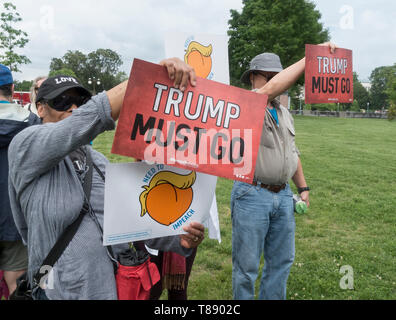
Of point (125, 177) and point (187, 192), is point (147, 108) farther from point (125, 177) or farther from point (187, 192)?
point (187, 192)

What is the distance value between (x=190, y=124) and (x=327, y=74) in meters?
1.26

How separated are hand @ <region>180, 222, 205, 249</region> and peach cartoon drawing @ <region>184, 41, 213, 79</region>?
1.22 metres

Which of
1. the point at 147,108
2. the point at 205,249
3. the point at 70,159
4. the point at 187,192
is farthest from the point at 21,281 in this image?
the point at 205,249

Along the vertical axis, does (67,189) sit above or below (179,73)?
below

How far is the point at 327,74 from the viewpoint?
2.21m

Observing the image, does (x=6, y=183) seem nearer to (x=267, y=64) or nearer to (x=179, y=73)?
(x=179, y=73)

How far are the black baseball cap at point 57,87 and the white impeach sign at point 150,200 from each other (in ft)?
1.59

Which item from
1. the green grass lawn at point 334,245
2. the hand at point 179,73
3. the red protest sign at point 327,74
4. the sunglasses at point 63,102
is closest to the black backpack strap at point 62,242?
the sunglasses at point 63,102

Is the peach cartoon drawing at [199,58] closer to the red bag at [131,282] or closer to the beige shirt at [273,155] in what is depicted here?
the beige shirt at [273,155]

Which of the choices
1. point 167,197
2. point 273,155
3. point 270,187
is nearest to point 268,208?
point 270,187

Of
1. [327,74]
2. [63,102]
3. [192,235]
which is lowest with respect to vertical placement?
[192,235]

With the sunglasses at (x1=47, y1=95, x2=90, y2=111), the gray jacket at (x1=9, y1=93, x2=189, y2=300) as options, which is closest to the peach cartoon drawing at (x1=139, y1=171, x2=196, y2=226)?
the gray jacket at (x1=9, y1=93, x2=189, y2=300)

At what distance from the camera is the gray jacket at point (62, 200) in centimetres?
125

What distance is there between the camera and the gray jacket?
4.10ft
